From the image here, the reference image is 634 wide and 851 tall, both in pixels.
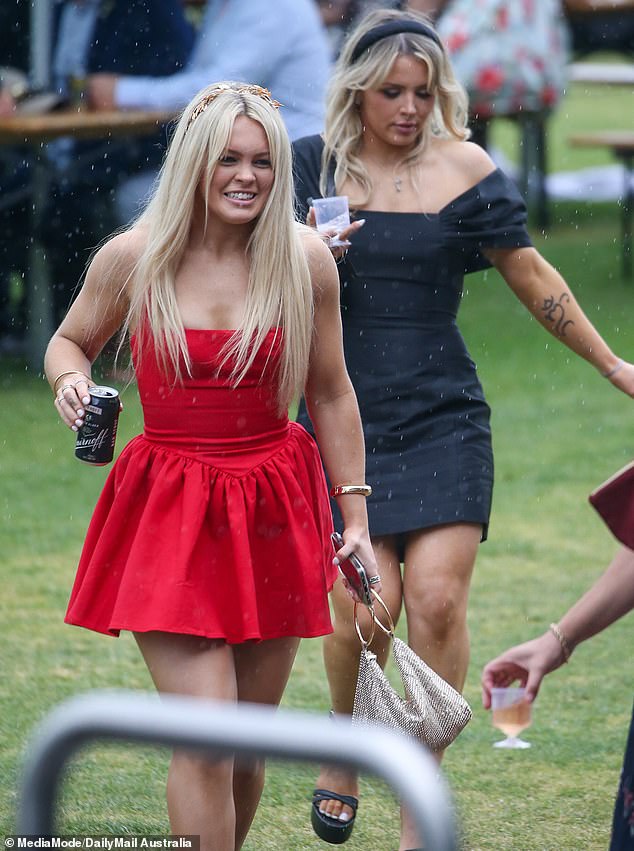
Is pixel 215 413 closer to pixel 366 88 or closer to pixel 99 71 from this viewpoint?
pixel 366 88

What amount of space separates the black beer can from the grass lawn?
2.82 ft

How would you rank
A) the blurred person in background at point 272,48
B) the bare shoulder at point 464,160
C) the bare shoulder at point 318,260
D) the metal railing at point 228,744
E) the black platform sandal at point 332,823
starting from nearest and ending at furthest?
the metal railing at point 228,744, the bare shoulder at point 318,260, the black platform sandal at point 332,823, the bare shoulder at point 464,160, the blurred person in background at point 272,48

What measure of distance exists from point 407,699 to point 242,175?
1274mm

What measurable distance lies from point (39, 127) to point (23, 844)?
8152 mm

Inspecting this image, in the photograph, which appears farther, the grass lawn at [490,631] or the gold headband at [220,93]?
the grass lawn at [490,631]

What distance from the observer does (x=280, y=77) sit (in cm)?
826

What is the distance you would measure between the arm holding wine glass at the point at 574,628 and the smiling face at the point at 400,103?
1.61 m

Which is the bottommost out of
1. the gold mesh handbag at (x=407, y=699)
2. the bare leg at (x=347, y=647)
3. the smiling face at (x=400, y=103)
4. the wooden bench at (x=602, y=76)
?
the wooden bench at (x=602, y=76)

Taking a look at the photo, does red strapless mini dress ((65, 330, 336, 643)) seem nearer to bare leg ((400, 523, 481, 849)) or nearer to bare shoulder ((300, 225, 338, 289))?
bare shoulder ((300, 225, 338, 289))

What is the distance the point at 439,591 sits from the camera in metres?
4.23

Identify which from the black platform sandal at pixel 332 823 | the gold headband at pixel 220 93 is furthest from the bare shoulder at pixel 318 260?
the black platform sandal at pixel 332 823

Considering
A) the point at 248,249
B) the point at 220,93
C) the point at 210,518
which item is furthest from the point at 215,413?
the point at 220,93

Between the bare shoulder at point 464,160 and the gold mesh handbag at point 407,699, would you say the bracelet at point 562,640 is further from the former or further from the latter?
the bare shoulder at point 464,160

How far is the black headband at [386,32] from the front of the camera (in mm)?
4500
